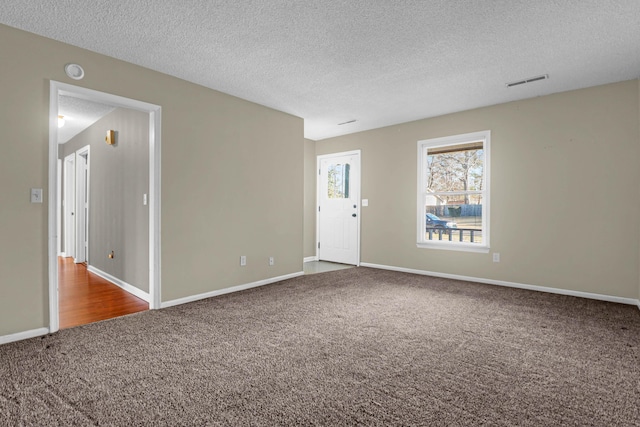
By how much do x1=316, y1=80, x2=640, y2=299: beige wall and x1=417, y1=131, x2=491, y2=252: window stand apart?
0.13 metres

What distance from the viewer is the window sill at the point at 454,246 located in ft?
15.6

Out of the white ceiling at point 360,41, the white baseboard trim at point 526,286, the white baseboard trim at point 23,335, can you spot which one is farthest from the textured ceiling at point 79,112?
the white baseboard trim at point 526,286

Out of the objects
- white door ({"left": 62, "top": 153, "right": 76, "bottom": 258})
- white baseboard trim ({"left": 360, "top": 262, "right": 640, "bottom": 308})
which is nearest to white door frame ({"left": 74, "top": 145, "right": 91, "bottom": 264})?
white door ({"left": 62, "top": 153, "right": 76, "bottom": 258})

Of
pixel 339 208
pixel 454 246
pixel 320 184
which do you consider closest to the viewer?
pixel 454 246

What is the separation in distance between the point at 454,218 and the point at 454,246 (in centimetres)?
44

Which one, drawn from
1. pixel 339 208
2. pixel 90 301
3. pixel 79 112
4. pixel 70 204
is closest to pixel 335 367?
pixel 90 301

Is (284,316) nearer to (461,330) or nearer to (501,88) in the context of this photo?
(461,330)

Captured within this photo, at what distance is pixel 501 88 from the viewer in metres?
3.99

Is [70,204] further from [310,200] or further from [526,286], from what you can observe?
[526,286]

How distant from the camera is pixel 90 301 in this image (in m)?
3.78

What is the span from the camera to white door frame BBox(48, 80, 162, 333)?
9.18ft

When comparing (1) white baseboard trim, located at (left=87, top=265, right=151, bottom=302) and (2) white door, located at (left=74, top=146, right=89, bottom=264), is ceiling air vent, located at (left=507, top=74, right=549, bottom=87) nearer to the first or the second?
(1) white baseboard trim, located at (left=87, top=265, right=151, bottom=302)

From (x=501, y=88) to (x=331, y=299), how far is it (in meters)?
3.29

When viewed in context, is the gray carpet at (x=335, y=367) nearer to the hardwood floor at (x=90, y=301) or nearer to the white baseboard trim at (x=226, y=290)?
the white baseboard trim at (x=226, y=290)
